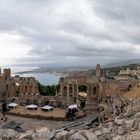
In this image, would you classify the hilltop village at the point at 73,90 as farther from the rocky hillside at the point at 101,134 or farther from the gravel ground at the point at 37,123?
the rocky hillside at the point at 101,134

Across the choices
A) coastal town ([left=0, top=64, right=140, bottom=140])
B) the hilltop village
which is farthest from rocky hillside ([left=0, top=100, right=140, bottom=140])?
the hilltop village

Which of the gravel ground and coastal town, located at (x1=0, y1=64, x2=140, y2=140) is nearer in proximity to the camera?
the gravel ground

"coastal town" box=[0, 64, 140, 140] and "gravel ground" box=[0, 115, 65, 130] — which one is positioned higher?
"coastal town" box=[0, 64, 140, 140]

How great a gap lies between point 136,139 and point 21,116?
34.4 meters

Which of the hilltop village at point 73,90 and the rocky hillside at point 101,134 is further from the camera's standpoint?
the hilltop village at point 73,90

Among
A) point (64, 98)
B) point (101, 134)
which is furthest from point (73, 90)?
point (101, 134)

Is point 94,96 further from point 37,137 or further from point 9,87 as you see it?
point 37,137

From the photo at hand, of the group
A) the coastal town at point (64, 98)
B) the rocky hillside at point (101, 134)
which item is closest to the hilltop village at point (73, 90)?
the coastal town at point (64, 98)

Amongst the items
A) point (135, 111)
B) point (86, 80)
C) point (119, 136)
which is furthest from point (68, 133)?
point (86, 80)

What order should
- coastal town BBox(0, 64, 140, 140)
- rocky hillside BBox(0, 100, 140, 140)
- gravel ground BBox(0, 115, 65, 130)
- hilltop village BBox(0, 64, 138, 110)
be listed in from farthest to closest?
1. hilltop village BBox(0, 64, 138, 110)
2. coastal town BBox(0, 64, 140, 140)
3. gravel ground BBox(0, 115, 65, 130)
4. rocky hillside BBox(0, 100, 140, 140)

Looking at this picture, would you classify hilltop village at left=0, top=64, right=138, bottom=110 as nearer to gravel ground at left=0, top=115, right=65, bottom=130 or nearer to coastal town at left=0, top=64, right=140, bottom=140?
coastal town at left=0, top=64, right=140, bottom=140

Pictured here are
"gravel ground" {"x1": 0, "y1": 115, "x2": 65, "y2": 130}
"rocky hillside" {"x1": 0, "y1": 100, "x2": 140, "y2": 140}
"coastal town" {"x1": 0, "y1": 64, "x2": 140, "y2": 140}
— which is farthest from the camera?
"coastal town" {"x1": 0, "y1": 64, "x2": 140, "y2": 140}

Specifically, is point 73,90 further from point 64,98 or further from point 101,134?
point 101,134

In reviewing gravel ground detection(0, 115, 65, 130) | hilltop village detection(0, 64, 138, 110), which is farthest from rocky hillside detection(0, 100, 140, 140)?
hilltop village detection(0, 64, 138, 110)
